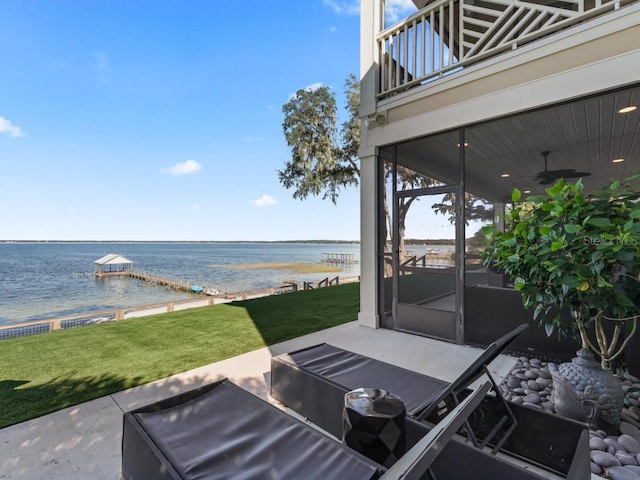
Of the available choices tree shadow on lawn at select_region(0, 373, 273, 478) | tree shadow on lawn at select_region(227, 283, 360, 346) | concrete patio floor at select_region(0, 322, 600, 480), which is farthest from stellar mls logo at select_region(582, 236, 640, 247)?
tree shadow on lawn at select_region(227, 283, 360, 346)

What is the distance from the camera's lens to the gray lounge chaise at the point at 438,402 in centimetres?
180

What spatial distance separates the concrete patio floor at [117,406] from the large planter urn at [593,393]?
628mm

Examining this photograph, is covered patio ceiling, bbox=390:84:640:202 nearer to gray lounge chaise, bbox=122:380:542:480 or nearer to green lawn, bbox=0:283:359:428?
gray lounge chaise, bbox=122:380:542:480

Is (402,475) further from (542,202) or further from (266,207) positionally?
(266,207)

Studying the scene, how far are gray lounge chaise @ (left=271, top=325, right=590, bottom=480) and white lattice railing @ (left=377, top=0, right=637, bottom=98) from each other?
12.4 feet

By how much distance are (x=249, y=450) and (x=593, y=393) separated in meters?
2.42

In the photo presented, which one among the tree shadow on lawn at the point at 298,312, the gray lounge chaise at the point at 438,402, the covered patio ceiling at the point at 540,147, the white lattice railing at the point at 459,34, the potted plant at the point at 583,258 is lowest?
the tree shadow on lawn at the point at 298,312

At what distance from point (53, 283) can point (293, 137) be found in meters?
36.1

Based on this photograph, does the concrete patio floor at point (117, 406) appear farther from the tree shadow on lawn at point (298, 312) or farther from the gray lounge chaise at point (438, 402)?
the tree shadow on lawn at point (298, 312)

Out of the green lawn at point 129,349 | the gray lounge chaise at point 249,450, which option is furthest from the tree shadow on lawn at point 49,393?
the gray lounge chaise at point 249,450

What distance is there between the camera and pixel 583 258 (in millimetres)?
2041

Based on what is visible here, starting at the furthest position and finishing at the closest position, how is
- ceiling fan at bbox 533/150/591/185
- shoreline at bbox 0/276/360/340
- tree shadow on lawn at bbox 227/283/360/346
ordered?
shoreline at bbox 0/276/360/340 < tree shadow on lawn at bbox 227/283/360/346 < ceiling fan at bbox 533/150/591/185

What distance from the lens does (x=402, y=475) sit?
0.74 meters

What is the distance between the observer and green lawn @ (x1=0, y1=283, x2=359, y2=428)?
2916mm
